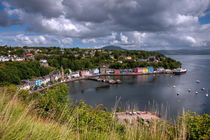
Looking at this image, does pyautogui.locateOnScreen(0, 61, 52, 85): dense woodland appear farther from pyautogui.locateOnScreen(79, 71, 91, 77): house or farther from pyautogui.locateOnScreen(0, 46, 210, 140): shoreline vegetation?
pyautogui.locateOnScreen(79, 71, 91, 77): house

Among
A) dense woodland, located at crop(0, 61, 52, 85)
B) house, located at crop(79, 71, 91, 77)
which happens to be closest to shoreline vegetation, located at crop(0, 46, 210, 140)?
dense woodland, located at crop(0, 61, 52, 85)

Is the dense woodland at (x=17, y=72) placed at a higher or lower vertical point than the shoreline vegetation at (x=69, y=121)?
lower

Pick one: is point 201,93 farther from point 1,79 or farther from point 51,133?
point 1,79

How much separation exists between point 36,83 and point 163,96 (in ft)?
66.8

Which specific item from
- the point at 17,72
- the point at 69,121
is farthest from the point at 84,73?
the point at 69,121

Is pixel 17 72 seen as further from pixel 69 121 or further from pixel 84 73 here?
pixel 69 121

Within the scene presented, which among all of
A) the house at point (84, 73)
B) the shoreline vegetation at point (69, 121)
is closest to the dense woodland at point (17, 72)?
the shoreline vegetation at point (69, 121)

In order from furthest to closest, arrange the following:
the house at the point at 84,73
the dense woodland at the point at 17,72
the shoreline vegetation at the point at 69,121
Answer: the house at the point at 84,73 < the dense woodland at the point at 17,72 < the shoreline vegetation at the point at 69,121

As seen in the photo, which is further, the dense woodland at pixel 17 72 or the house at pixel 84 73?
the house at pixel 84 73

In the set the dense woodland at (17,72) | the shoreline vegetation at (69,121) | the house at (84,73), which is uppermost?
the shoreline vegetation at (69,121)

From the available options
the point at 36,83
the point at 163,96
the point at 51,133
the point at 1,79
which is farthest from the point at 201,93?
the point at 1,79

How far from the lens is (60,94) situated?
7.91 meters

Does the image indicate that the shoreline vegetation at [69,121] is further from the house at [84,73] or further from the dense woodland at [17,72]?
the house at [84,73]

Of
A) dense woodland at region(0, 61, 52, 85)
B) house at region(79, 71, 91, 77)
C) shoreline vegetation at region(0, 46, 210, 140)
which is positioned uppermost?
shoreline vegetation at region(0, 46, 210, 140)
